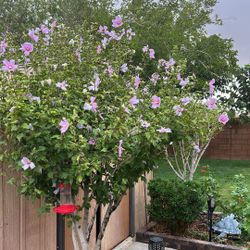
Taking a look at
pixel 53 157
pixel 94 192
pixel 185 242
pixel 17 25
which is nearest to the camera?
pixel 53 157

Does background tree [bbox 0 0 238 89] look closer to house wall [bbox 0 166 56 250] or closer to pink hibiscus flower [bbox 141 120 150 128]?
house wall [bbox 0 166 56 250]

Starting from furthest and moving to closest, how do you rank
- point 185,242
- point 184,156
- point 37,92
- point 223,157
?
point 223,157 < point 184,156 < point 185,242 < point 37,92

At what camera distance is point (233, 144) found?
14.4m

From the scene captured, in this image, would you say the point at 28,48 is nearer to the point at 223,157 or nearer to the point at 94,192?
the point at 94,192

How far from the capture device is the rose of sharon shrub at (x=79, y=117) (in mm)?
2170

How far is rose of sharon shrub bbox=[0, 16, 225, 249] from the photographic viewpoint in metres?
2.17

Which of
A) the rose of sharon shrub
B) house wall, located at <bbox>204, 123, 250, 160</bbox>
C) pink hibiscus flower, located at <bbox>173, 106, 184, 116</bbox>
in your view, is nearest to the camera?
the rose of sharon shrub

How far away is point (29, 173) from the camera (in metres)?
2.26

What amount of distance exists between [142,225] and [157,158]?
292cm

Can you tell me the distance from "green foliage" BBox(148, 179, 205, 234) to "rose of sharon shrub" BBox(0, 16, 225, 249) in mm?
2154

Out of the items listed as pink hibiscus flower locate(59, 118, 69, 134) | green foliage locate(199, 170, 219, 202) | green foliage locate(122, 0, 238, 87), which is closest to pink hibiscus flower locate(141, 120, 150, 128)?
pink hibiscus flower locate(59, 118, 69, 134)

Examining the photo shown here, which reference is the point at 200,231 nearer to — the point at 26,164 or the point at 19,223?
the point at 19,223

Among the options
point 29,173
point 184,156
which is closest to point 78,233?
point 29,173

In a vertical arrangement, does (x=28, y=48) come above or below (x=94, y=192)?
above
